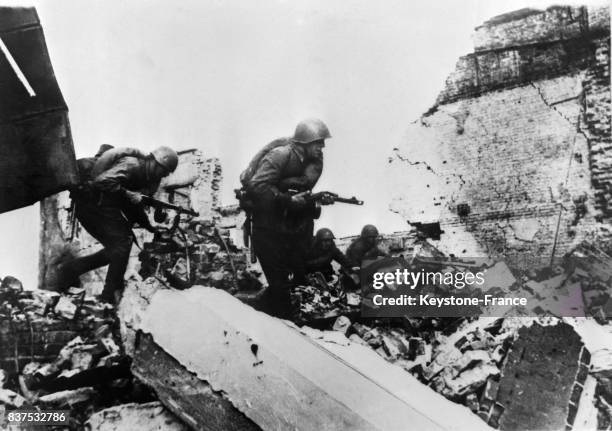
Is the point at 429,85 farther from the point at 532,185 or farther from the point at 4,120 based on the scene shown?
the point at 4,120

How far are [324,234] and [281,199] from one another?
2.63 metres

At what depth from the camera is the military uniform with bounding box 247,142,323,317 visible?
3.32 meters

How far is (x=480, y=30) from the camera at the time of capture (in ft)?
23.6

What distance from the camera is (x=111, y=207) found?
134 inches

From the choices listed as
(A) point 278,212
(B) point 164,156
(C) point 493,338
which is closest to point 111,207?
(B) point 164,156

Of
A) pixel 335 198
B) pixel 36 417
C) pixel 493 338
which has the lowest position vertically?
pixel 493 338

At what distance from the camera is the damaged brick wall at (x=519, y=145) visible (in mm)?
6691

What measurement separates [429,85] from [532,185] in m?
2.41

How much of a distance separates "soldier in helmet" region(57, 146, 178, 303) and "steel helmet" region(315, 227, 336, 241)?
101 inches

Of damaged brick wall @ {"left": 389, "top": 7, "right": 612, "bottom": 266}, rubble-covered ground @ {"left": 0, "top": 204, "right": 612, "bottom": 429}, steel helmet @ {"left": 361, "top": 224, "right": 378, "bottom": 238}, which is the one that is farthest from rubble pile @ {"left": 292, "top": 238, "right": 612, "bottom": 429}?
damaged brick wall @ {"left": 389, "top": 7, "right": 612, "bottom": 266}

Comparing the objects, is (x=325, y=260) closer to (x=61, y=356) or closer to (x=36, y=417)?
(x=61, y=356)

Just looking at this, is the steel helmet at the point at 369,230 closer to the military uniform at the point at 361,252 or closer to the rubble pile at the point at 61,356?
the military uniform at the point at 361,252

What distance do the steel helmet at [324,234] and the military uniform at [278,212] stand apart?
202cm

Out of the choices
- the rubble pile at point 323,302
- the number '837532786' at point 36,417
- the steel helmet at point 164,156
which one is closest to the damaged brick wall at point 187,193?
the rubble pile at point 323,302
